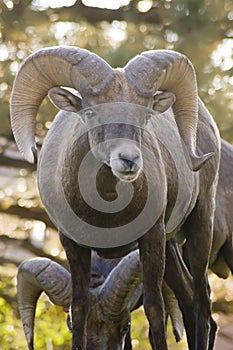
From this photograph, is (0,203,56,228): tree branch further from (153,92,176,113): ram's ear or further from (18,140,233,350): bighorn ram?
(153,92,176,113): ram's ear

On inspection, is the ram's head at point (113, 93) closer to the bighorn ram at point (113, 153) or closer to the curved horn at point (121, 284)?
the bighorn ram at point (113, 153)

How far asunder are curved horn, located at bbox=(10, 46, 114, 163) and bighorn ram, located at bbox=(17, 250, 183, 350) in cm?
146

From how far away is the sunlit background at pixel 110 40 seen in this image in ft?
45.3

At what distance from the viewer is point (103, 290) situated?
834 centimetres

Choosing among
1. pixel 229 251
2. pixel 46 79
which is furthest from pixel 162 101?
pixel 229 251

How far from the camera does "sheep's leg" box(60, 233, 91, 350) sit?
723 cm

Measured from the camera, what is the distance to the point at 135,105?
251 inches

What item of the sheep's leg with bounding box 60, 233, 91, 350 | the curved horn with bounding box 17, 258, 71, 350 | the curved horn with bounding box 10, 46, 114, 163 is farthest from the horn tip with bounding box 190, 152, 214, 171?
the curved horn with bounding box 17, 258, 71, 350

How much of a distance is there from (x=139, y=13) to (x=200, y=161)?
784 centimetres

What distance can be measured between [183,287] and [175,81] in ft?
7.05

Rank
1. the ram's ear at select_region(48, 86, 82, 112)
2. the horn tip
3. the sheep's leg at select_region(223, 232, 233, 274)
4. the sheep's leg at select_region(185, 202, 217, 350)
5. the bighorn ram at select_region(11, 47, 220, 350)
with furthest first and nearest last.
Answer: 1. the sheep's leg at select_region(223, 232, 233, 274)
2. the sheep's leg at select_region(185, 202, 217, 350)
3. the horn tip
4. the ram's ear at select_region(48, 86, 82, 112)
5. the bighorn ram at select_region(11, 47, 220, 350)

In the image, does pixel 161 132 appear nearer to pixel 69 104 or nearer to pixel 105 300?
pixel 69 104

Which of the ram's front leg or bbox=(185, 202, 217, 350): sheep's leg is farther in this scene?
bbox=(185, 202, 217, 350): sheep's leg

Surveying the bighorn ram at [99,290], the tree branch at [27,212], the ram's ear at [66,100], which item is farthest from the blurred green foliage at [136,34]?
the ram's ear at [66,100]
